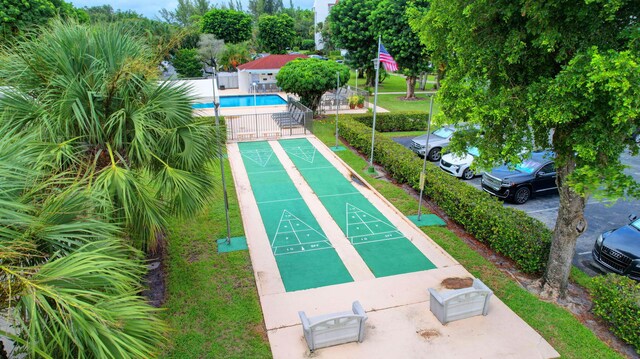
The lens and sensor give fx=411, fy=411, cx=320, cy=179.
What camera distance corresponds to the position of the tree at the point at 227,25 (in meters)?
57.4

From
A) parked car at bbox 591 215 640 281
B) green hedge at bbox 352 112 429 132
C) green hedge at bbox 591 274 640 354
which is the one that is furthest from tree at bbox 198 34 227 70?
green hedge at bbox 591 274 640 354

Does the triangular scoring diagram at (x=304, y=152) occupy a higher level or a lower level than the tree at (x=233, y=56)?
lower

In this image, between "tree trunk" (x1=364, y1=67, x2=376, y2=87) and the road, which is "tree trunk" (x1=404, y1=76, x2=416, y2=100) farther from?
the road

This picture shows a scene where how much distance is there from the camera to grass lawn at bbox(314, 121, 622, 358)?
744cm

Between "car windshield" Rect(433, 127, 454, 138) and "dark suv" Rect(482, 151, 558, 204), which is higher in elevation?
"car windshield" Rect(433, 127, 454, 138)

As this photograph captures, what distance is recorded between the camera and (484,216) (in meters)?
10.9

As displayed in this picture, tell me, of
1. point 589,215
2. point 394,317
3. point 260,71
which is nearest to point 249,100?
point 260,71

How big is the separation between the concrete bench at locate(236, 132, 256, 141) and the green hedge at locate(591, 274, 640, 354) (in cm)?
1772

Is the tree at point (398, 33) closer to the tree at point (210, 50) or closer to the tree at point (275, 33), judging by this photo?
the tree at point (210, 50)

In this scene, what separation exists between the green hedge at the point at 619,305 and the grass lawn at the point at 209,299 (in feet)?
21.2

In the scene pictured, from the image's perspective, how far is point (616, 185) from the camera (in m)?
6.67

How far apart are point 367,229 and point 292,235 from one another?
2.23m

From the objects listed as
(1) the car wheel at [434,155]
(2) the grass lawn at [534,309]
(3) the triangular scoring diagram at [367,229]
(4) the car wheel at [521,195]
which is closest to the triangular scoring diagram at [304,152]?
(1) the car wheel at [434,155]

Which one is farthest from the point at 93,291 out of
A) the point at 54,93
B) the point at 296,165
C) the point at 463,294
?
the point at 296,165
